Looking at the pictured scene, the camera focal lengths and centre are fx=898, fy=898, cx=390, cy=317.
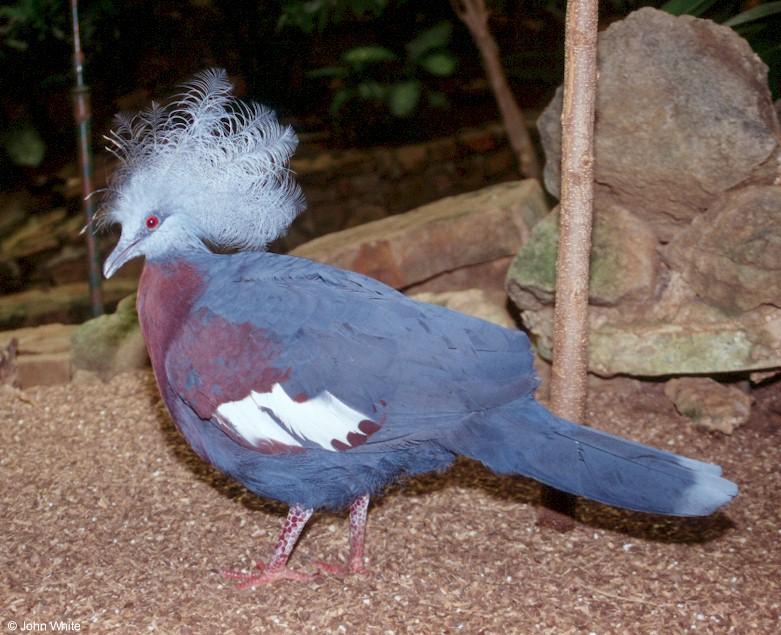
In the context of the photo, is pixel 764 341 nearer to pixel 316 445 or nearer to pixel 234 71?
pixel 316 445

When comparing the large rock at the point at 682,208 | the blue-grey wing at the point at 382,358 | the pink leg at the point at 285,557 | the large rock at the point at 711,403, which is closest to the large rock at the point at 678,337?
the large rock at the point at 682,208

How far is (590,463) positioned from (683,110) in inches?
58.3

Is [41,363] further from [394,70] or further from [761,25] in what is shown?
[394,70]

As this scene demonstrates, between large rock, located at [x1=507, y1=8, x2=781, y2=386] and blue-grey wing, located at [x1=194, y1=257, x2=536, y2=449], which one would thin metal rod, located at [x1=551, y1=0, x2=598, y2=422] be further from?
large rock, located at [x1=507, y1=8, x2=781, y2=386]

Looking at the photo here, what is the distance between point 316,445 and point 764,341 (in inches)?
64.6

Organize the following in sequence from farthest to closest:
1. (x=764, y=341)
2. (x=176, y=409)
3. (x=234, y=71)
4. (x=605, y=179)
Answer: (x=234, y=71) < (x=605, y=179) < (x=764, y=341) < (x=176, y=409)

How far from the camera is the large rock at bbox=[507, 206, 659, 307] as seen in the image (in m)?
3.16

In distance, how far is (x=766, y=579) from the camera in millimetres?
2326

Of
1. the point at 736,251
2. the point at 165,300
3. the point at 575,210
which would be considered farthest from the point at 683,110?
the point at 165,300

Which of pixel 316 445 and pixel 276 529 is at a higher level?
pixel 316 445

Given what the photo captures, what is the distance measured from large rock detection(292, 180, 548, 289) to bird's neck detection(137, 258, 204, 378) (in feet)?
4.62

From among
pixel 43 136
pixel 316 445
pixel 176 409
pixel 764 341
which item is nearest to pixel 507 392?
pixel 316 445

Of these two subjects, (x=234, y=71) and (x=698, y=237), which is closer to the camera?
(x=698, y=237)

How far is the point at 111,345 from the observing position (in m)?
3.81
